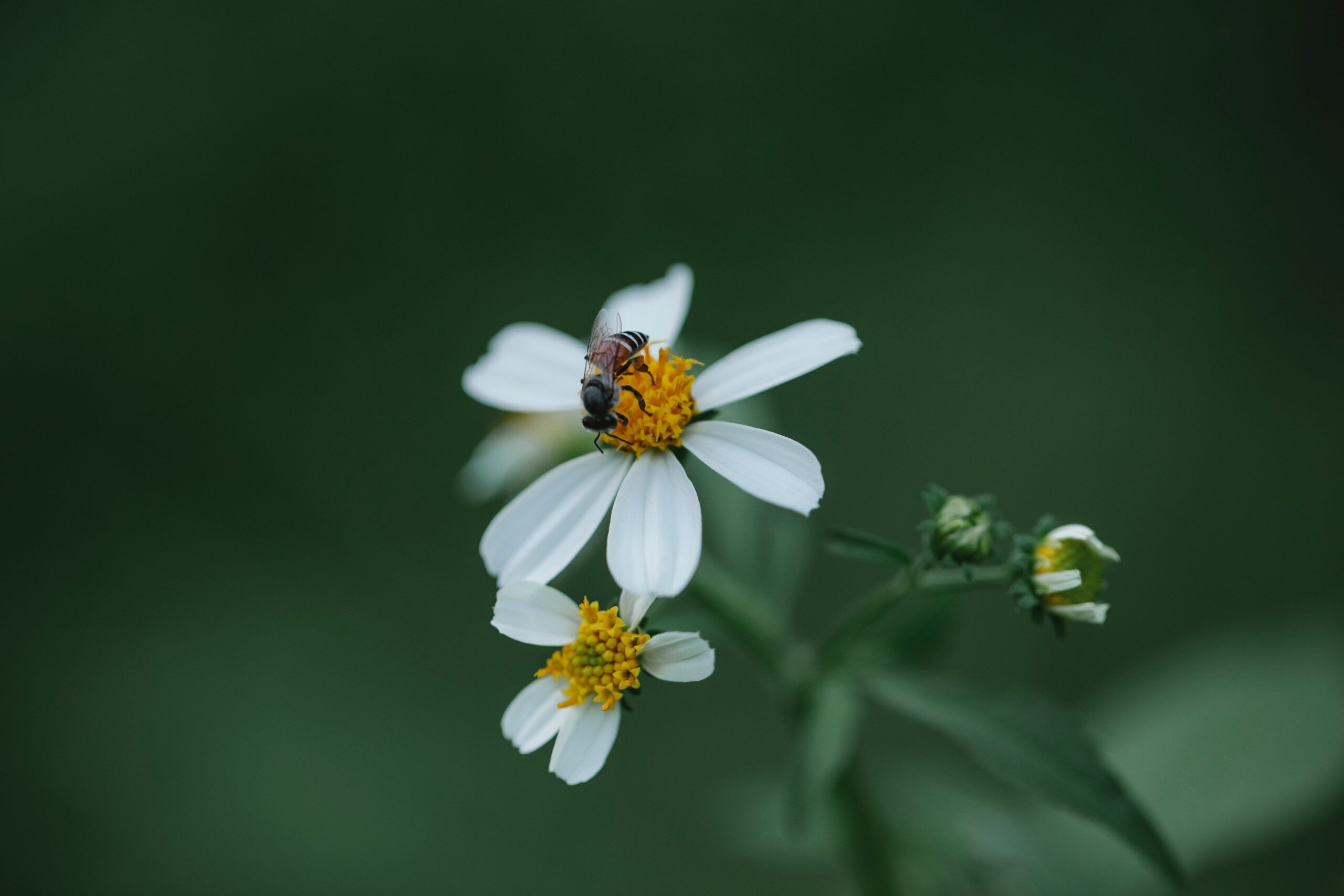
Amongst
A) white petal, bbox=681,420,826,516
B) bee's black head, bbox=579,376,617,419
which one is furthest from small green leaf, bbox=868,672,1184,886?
bee's black head, bbox=579,376,617,419

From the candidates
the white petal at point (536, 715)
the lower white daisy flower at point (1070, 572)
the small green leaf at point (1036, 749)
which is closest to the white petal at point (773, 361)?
the lower white daisy flower at point (1070, 572)

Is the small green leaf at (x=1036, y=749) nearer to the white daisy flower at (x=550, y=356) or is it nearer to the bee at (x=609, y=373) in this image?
the bee at (x=609, y=373)

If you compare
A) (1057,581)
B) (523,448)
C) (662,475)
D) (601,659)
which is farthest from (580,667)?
(523,448)

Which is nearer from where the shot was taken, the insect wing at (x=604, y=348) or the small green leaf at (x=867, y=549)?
the small green leaf at (x=867, y=549)

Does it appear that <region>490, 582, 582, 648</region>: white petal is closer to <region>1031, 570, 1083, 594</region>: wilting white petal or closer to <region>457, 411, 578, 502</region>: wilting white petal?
<region>1031, 570, 1083, 594</region>: wilting white petal

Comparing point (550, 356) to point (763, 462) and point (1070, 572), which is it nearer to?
point (763, 462)

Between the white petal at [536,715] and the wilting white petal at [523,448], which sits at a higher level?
the wilting white petal at [523,448]
